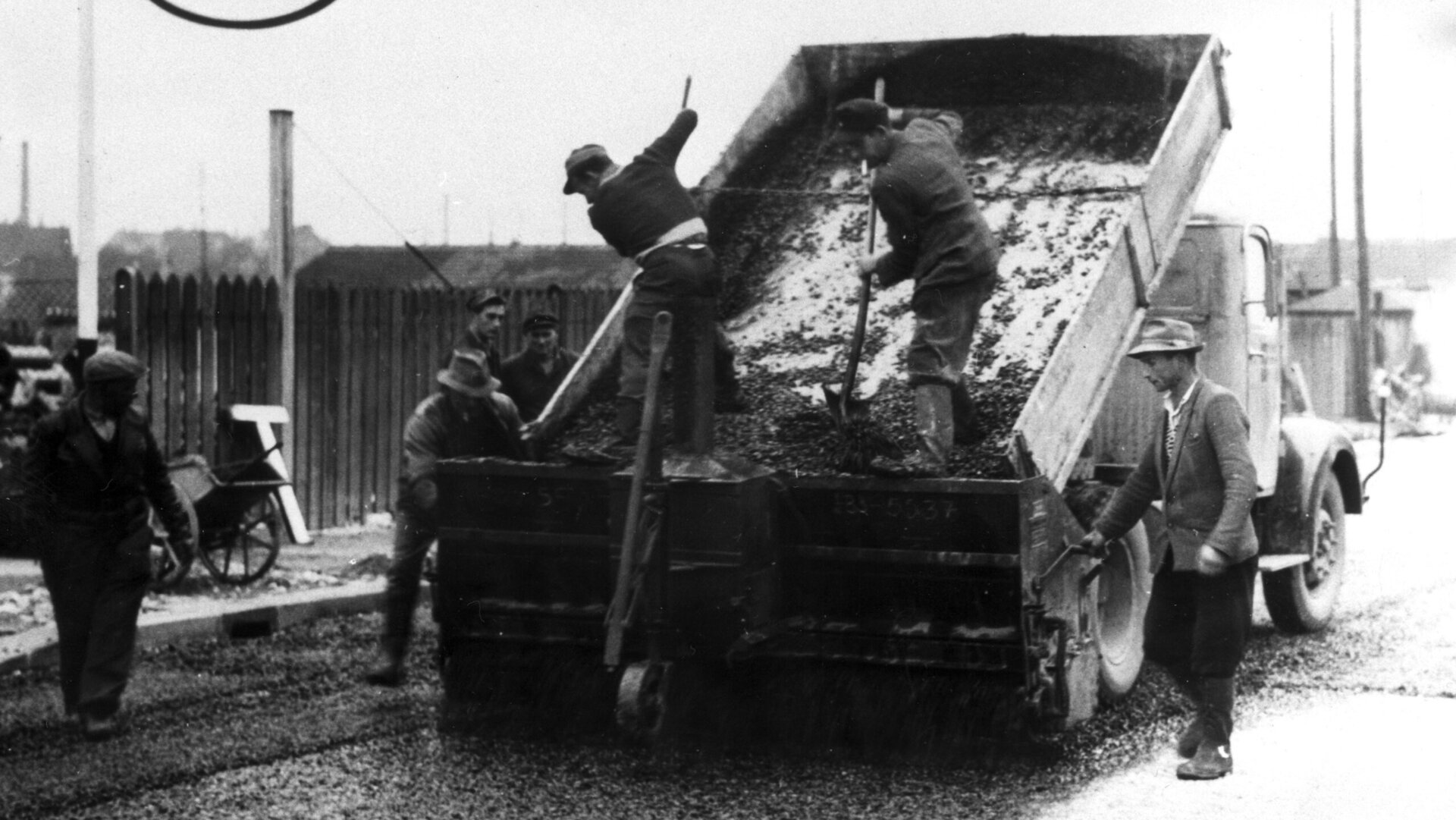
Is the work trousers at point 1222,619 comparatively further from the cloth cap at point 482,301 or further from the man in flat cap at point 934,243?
the cloth cap at point 482,301

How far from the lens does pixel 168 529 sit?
7645 millimetres

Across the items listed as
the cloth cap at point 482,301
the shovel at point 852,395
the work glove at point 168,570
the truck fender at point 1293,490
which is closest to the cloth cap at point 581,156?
the shovel at point 852,395

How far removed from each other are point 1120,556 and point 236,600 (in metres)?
5.11

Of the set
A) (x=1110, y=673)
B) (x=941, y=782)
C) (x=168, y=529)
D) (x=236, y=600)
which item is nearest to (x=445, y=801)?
(x=941, y=782)

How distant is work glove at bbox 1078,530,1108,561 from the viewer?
21.4ft

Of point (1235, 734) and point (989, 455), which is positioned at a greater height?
point (989, 455)

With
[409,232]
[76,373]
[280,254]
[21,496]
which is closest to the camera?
[21,496]

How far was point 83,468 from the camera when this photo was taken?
24.0 ft

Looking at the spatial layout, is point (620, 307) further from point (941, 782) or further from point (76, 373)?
point (76, 373)

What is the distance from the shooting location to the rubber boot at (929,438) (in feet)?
21.2

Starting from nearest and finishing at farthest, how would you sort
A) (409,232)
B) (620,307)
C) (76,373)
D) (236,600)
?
(620,307) < (236,600) < (76,373) < (409,232)

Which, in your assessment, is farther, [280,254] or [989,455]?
[280,254]

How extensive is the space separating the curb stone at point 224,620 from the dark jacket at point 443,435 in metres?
1.85

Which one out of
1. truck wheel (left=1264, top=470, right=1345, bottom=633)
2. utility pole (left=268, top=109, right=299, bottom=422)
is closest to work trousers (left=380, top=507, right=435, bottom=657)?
truck wheel (left=1264, top=470, right=1345, bottom=633)
